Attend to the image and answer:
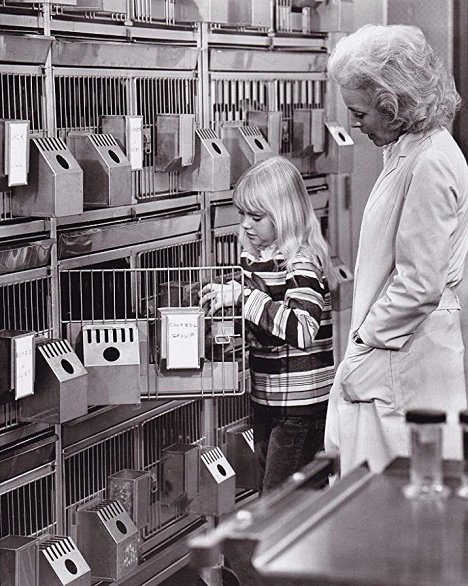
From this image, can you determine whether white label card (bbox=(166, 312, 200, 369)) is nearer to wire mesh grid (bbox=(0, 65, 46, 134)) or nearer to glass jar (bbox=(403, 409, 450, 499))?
wire mesh grid (bbox=(0, 65, 46, 134))

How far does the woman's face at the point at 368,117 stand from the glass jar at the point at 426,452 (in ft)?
4.10

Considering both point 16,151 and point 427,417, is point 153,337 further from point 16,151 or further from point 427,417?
point 427,417

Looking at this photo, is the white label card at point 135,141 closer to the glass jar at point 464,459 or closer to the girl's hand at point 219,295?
the girl's hand at point 219,295

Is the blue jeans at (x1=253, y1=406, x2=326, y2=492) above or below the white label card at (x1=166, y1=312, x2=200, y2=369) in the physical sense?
below

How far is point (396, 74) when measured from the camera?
2.80 meters

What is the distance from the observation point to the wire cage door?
307 cm

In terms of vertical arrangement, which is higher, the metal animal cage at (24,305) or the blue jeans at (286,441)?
the metal animal cage at (24,305)

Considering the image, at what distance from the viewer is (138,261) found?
3541mm

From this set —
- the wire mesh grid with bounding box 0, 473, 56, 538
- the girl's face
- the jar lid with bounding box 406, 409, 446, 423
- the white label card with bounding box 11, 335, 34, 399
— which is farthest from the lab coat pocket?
the jar lid with bounding box 406, 409, 446, 423

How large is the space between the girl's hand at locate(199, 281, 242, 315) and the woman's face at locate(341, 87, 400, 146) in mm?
656

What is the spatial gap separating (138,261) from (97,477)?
66cm

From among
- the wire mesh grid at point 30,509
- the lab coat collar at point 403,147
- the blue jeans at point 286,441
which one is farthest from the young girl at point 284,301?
the wire mesh grid at point 30,509

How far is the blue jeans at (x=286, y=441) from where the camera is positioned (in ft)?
11.6

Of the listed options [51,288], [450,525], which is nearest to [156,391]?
[51,288]
